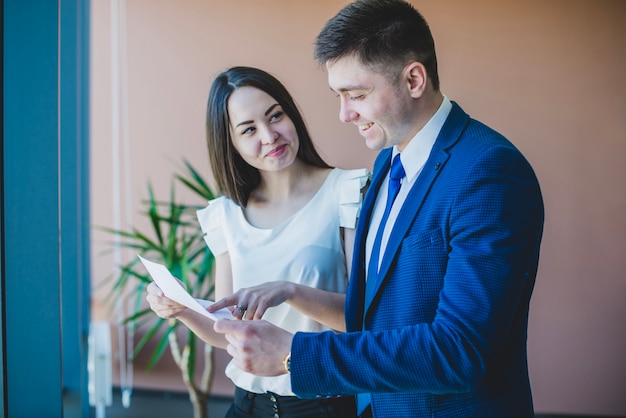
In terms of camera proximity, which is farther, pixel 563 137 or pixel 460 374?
pixel 563 137

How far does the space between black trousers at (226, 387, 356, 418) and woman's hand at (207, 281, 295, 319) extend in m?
0.25

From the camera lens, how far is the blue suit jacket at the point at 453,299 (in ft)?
3.60

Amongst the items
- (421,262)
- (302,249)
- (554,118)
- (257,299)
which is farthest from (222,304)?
(554,118)

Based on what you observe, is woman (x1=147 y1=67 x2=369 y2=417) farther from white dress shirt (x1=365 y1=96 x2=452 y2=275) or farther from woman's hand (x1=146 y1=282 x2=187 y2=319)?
white dress shirt (x1=365 y1=96 x2=452 y2=275)

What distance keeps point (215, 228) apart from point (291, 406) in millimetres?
541

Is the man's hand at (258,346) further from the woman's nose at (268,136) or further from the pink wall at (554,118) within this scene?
the pink wall at (554,118)

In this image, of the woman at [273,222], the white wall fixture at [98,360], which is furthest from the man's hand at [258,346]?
the white wall fixture at [98,360]

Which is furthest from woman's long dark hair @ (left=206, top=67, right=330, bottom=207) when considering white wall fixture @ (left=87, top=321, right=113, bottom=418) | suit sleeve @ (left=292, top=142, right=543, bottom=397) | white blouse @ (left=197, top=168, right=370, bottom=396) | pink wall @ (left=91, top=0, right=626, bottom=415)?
pink wall @ (left=91, top=0, right=626, bottom=415)

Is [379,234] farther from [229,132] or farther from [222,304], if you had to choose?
[229,132]

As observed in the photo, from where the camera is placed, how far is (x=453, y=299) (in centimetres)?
111

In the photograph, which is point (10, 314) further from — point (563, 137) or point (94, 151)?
point (563, 137)

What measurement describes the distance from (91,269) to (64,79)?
5.03ft

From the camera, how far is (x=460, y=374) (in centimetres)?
110

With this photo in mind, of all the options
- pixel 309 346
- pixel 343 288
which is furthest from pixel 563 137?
pixel 309 346
